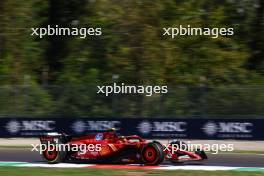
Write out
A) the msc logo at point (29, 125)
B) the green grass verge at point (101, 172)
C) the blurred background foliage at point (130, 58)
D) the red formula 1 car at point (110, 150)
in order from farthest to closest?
1. the msc logo at point (29, 125)
2. the blurred background foliage at point (130, 58)
3. the red formula 1 car at point (110, 150)
4. the green grass verge at point (101, 172)

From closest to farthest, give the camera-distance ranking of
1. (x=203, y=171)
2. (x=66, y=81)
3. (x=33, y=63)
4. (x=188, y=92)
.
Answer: (x=203, y=171), (x=188, y=92), (x=66, y=81), (x=33, y=63)

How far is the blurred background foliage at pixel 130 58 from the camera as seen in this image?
23234mm

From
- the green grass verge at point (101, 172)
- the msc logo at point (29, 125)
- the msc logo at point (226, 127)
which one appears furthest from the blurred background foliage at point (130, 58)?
the green grass verge at point (101, 172)

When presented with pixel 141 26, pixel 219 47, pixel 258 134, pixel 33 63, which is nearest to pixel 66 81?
pixel 33 63

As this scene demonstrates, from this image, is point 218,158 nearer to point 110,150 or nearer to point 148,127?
point 110,150

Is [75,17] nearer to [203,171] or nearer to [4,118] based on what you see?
[4,118]

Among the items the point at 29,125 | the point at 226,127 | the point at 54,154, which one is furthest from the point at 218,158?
the point at 29,125

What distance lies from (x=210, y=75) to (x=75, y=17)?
374 inches

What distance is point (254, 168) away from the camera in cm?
1368

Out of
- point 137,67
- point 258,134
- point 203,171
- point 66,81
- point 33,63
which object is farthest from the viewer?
point 33,63

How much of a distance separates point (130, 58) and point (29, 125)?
7.45 metres

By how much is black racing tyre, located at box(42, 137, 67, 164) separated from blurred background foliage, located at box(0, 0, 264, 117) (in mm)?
9073

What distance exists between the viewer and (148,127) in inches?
893

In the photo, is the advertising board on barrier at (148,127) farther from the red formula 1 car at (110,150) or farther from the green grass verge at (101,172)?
the green grass verge at (101,172)
